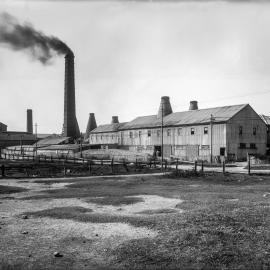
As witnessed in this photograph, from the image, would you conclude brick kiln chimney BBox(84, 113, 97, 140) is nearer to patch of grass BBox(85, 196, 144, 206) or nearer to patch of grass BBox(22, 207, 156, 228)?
patch of grass BBox(85, 196, 144, 206)

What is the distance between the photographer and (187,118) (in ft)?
182

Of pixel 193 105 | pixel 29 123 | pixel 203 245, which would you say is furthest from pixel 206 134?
pixel 29 123

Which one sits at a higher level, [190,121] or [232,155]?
[190,121]

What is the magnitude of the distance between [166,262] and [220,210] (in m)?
5.38

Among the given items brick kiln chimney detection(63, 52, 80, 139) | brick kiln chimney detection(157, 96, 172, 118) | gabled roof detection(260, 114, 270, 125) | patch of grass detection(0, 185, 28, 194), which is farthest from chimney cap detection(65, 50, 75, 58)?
patch of grass detection(0, 185, 28, 194)

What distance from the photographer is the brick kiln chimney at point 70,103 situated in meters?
63.6

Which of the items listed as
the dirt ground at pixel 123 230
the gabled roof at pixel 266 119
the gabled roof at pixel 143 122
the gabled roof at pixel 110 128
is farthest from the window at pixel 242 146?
the dirt ground at pixel 123 230

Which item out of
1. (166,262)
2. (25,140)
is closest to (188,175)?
(166,262)

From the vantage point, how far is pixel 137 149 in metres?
Result: 62.5

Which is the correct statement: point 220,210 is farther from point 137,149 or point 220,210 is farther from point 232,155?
point 137,149

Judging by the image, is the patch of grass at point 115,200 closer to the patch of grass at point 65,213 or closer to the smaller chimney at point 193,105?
the patch of grass at point 65,213

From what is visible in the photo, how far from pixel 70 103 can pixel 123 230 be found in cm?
5907

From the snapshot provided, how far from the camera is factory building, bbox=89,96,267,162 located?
155 feet

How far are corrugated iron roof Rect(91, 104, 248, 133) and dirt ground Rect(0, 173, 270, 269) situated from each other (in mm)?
34185
